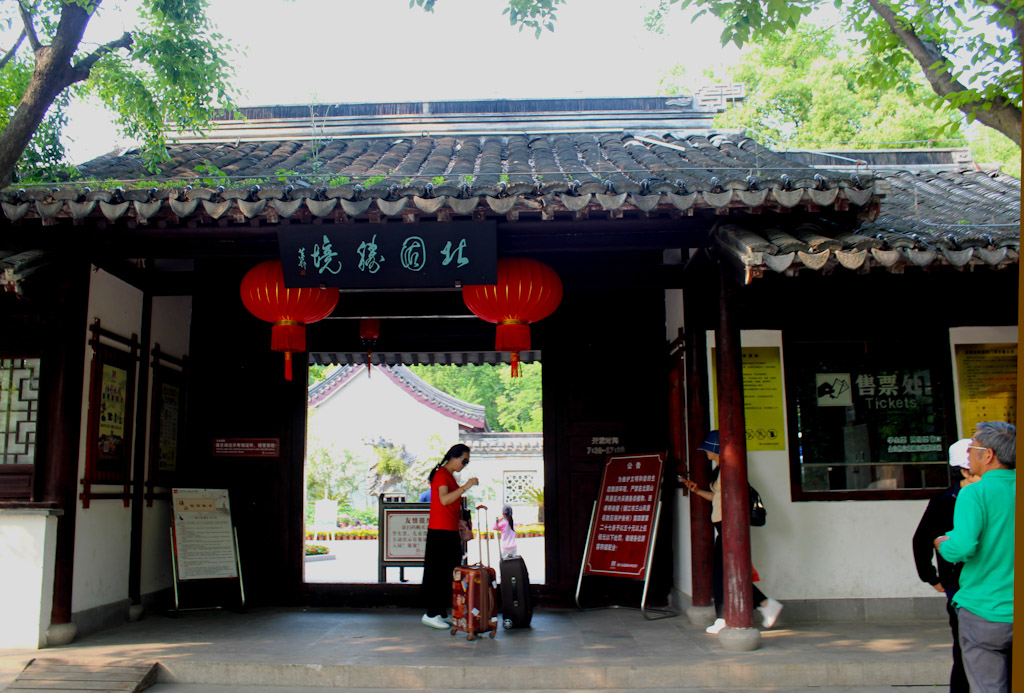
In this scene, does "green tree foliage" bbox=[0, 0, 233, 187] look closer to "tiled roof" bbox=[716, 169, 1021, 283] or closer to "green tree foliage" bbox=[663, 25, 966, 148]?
"tiled roof" bbox=[716, 169, 1021, 283]

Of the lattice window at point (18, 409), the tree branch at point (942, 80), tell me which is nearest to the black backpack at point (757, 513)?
the tree branch at point (942, 80)

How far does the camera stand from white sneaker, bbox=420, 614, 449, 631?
6.39 metres

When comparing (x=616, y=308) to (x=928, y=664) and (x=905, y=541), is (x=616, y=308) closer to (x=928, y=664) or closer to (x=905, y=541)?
(x=905, y=541)

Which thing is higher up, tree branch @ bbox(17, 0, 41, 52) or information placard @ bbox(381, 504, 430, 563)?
tree branch @ bbox(17, 0, 41, 52)

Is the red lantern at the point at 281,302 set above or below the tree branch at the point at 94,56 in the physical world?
below

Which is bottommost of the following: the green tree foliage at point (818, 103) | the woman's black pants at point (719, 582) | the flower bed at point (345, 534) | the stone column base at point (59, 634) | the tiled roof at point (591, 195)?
the flower bed at point (345, 534)

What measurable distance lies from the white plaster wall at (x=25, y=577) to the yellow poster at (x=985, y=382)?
22.3ft

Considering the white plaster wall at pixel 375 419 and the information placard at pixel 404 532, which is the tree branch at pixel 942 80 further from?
the white plaster wall at pixel 375 419

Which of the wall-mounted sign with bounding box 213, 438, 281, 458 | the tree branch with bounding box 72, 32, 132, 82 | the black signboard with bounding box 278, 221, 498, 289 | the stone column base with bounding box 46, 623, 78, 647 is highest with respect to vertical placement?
the tree branch with bounding box 72, 32, 132, 82

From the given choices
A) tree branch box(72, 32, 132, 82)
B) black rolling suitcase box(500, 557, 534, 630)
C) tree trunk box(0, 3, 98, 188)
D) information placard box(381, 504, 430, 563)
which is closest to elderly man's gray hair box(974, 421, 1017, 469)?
black rolling suitcase box(500, 557, 534, 630)

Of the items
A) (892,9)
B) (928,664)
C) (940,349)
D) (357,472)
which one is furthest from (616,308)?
(357,472)

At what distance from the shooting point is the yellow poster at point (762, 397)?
666 cm

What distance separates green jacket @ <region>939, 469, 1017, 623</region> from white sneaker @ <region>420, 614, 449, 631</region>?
404cm

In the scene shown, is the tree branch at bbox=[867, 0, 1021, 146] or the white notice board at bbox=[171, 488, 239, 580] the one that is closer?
the tree branch at bbox=[867, 0, 1021, 146]
